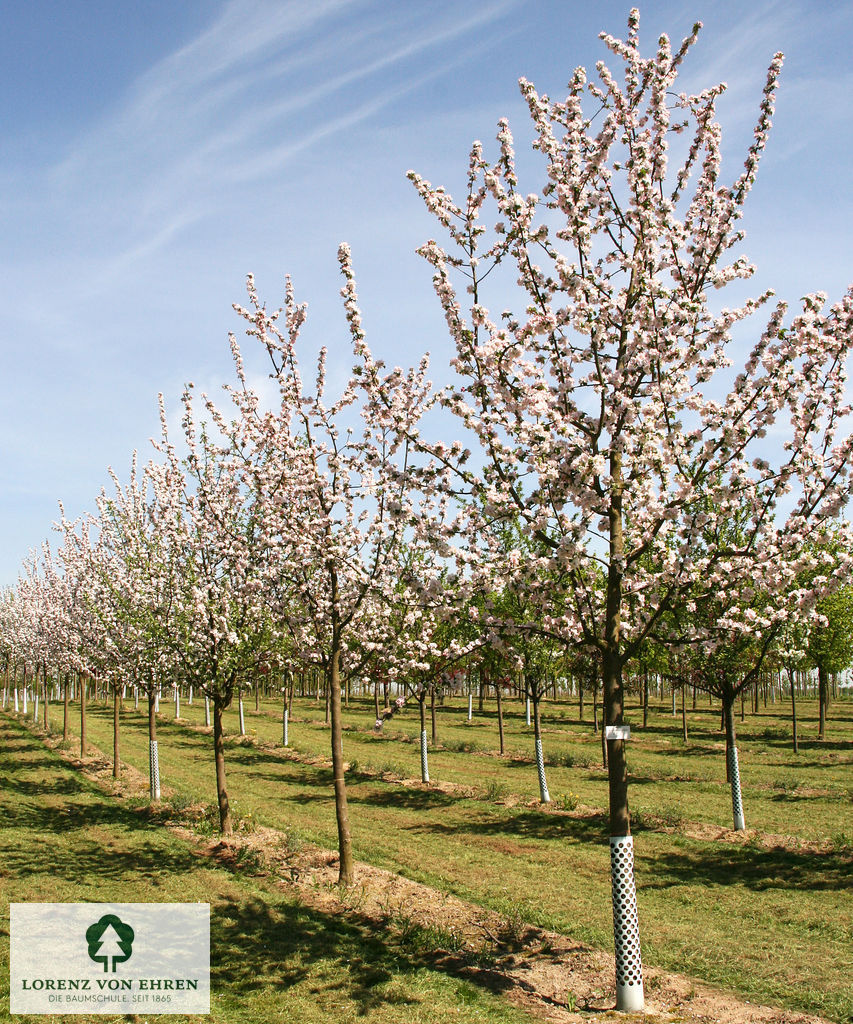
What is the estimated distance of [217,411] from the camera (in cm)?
1594

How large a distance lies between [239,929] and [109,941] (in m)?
1.76

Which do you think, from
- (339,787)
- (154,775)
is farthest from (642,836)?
(154,775)

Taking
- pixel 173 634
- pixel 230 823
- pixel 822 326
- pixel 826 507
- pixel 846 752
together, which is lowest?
pixel 846 752

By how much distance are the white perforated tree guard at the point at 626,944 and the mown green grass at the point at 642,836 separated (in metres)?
1.70

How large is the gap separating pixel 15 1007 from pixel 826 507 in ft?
33.8

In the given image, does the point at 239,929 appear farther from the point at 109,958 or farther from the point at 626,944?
the point at 626,944

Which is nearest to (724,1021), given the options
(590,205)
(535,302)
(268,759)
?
(535,302)

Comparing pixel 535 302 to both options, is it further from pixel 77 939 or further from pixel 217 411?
pixel 77 939

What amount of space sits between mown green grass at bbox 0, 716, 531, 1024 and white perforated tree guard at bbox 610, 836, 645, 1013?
3.78ft

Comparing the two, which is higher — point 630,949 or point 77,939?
point 630,949

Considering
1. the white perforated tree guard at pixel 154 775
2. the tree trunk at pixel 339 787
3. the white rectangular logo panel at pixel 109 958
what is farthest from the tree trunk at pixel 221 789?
the white rectangular logo panel at pixel 109 958

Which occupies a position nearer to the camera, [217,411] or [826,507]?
[826,507]

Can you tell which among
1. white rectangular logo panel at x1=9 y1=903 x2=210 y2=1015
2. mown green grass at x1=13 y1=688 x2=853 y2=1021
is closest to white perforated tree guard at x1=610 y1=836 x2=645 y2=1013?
mown green grass at x1=13 y1=688 x2=853 y2=1021

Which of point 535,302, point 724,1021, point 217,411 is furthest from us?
point 217,411
